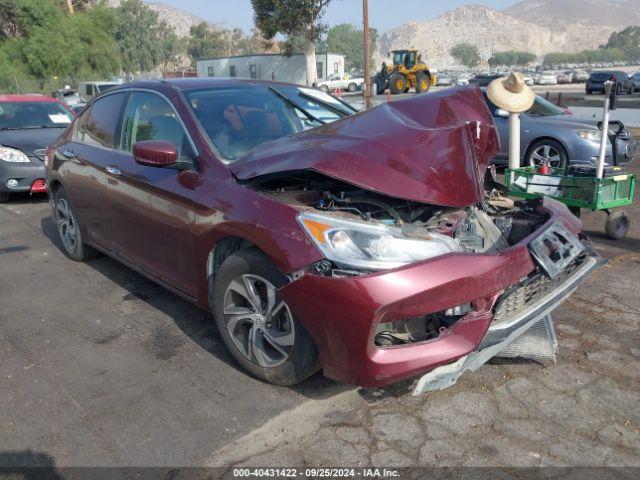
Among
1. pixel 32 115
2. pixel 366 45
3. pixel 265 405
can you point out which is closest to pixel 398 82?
pixel 366 45

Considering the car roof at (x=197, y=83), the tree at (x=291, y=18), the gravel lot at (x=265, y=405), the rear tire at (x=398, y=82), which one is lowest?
the gravel lot at (x=265, y=405)

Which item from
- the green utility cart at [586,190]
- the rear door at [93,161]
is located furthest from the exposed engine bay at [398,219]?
the green utility cart at [586,190]

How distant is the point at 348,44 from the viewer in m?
123

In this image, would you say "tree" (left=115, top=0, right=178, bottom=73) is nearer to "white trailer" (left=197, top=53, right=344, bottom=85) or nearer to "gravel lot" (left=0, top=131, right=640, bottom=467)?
"white trailer" (left=197, top=53, right=344, bottom=85)

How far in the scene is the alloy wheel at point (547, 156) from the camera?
9308mm

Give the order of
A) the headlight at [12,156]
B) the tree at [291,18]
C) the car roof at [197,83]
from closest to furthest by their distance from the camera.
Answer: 1. the car roof at [197,83]
2. the headlight at [12,156]
3. the tree at [291,18]

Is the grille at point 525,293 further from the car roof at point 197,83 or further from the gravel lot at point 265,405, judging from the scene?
the car roof at point 197,83

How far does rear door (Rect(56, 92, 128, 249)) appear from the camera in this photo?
4484 millimetres

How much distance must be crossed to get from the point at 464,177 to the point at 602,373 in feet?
4.77

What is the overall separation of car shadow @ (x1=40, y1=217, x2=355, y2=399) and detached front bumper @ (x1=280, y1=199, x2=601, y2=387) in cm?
46

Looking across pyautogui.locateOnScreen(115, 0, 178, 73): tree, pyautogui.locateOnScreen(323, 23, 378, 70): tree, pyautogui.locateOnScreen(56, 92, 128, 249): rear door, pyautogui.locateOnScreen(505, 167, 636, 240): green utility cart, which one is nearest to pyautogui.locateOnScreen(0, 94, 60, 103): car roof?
pyautogui.locateOnScreen(56, 92, 128, 249): rear door

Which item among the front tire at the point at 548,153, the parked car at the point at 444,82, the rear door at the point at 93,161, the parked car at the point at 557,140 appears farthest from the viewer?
the parked car at the point at 444,82

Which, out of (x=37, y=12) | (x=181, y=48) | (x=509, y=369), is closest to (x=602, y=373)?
(x=509, y=369)

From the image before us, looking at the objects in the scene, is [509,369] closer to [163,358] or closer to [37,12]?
[163,358]
